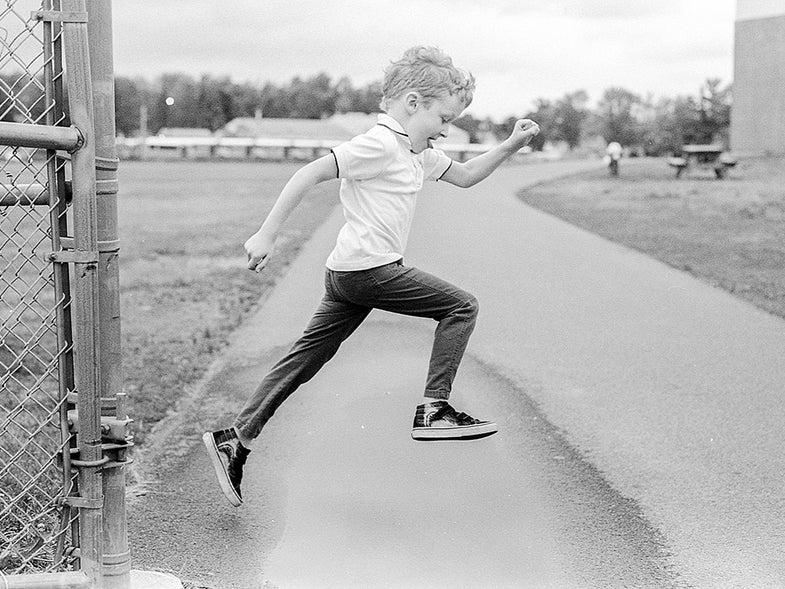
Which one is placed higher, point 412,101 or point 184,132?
point 412,101

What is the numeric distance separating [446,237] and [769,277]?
5894 millimetres

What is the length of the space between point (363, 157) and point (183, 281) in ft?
34.2

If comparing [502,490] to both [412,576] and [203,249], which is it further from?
[203,249]

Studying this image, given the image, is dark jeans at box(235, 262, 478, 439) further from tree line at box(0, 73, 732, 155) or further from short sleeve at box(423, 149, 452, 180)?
tree line at box(0, 73, 732, 155)

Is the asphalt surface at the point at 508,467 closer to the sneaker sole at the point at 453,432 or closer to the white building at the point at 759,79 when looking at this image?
the sneaker sole at the point at 453,432

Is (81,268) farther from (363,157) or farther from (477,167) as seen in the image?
(477,167)

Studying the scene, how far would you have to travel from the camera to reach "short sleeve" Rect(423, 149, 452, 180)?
5.00 m

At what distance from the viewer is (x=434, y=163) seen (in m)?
5.04

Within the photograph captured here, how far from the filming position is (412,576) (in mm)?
4629

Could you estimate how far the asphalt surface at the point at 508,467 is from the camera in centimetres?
478

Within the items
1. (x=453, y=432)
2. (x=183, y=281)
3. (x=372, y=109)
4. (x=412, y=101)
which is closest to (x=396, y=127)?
(x=412, y=101)

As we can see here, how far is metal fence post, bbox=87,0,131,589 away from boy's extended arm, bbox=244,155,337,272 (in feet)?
1.68

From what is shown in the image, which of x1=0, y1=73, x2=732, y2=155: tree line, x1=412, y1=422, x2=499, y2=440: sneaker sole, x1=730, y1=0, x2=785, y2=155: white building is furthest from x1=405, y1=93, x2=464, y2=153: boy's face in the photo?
x1=730, y1=0, x2=785, y2=155: white building

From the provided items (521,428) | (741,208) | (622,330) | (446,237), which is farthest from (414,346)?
(741,208)
